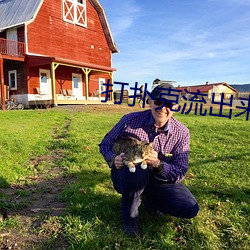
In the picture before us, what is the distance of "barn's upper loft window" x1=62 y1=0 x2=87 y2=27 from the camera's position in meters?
21.0

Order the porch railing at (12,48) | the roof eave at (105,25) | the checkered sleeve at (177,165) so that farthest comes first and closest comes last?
the roof eave at (105,25)
the porch railing at (12,48)
the checkered sleeve at (177,165)

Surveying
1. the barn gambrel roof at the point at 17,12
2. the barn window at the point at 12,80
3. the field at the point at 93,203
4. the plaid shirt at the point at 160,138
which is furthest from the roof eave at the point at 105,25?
the plaid shirt at the point at 160,138

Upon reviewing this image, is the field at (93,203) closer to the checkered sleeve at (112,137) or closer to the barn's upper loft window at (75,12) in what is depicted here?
the checkered sleeve at (112,137)

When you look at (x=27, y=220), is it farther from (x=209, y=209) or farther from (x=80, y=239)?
(x=209, y=209)

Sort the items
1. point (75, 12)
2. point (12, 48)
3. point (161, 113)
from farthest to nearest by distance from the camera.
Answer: point (75, 12)
point (12, 48)
point (161, 113)

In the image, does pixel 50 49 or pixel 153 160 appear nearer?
pixel 153 160

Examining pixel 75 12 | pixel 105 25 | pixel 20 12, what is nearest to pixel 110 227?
pixel 20 12

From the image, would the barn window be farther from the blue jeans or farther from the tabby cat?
the tabby cat

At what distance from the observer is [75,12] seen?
71.5ft

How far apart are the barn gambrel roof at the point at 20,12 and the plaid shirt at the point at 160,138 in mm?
A: 17948

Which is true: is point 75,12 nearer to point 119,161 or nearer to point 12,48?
point 12,48

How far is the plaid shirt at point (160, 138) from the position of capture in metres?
2.91

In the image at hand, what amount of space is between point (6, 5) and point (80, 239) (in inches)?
948

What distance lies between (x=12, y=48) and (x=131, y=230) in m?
18.0
